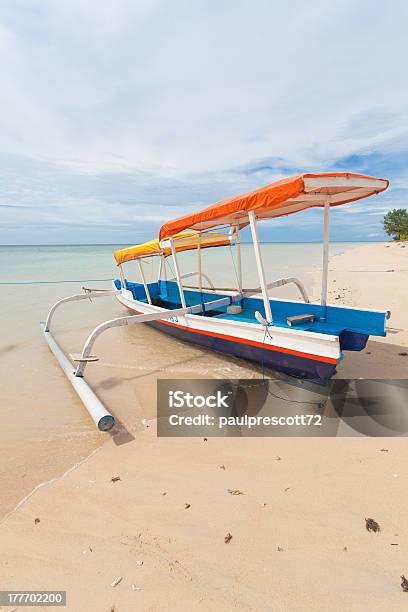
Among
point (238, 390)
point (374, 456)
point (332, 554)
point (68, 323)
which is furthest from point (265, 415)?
point (68, 323)

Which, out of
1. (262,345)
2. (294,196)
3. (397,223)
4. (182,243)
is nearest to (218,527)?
(262,345)

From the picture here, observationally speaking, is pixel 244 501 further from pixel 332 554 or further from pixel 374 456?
pixel 374 456

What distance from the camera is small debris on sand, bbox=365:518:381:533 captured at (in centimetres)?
253

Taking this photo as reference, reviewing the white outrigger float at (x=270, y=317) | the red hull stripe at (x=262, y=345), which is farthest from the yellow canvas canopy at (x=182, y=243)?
the red hull stripe at (x=262, y=345)

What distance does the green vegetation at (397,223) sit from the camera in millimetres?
64375

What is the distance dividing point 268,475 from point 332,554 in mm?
960

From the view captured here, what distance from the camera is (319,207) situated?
21.2 ft
